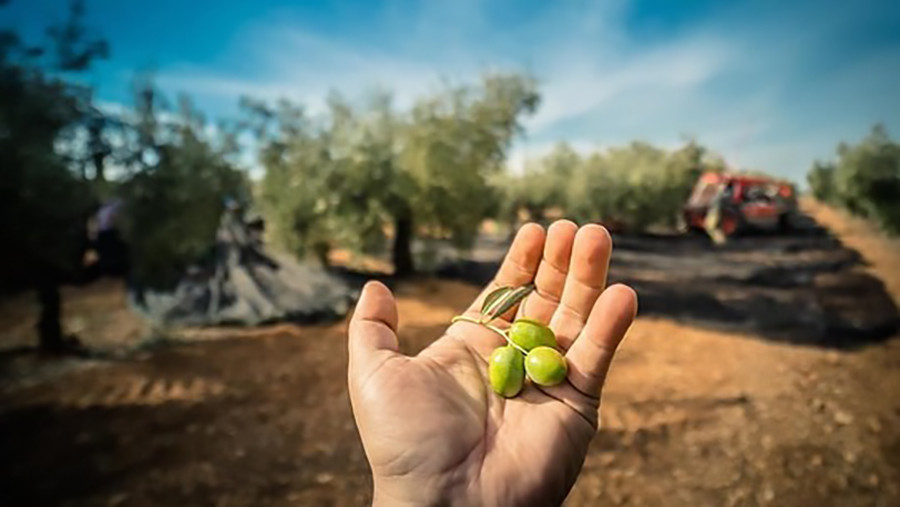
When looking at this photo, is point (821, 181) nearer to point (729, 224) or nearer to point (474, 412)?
point (729, 224)

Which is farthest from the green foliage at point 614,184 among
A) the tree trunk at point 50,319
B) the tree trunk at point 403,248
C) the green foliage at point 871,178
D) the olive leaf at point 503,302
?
the tree trunk at point 50,319

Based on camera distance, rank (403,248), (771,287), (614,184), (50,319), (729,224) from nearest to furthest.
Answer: (50,319)
(771,287)
(729,224)
(614,184)
(403,248)

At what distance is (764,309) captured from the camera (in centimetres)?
338

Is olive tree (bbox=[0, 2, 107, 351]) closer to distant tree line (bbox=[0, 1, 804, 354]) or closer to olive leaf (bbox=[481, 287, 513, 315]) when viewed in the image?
distant tree line (bbox=[0, 1, 804, 354])

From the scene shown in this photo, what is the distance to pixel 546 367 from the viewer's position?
0.89m

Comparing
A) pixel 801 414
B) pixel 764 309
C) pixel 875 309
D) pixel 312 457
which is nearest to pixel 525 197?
pixel 764 309

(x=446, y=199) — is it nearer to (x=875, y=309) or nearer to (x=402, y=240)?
(x=402, y=240)

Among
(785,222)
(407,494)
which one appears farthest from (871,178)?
(407,494)

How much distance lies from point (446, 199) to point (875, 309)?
333 cm

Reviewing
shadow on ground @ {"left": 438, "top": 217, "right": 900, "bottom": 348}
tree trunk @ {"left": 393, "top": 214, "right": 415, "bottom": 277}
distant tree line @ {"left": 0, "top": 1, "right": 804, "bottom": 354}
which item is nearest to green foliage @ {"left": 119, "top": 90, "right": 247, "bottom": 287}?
distant tree line @ {"left": 0, "top": 1, "right": 804, "bottom": 354}

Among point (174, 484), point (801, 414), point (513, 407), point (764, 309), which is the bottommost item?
point (174, 484)

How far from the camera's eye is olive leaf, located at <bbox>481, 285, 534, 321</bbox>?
1.09 m

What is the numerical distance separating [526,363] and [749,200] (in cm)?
354

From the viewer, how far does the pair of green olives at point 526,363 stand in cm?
90
